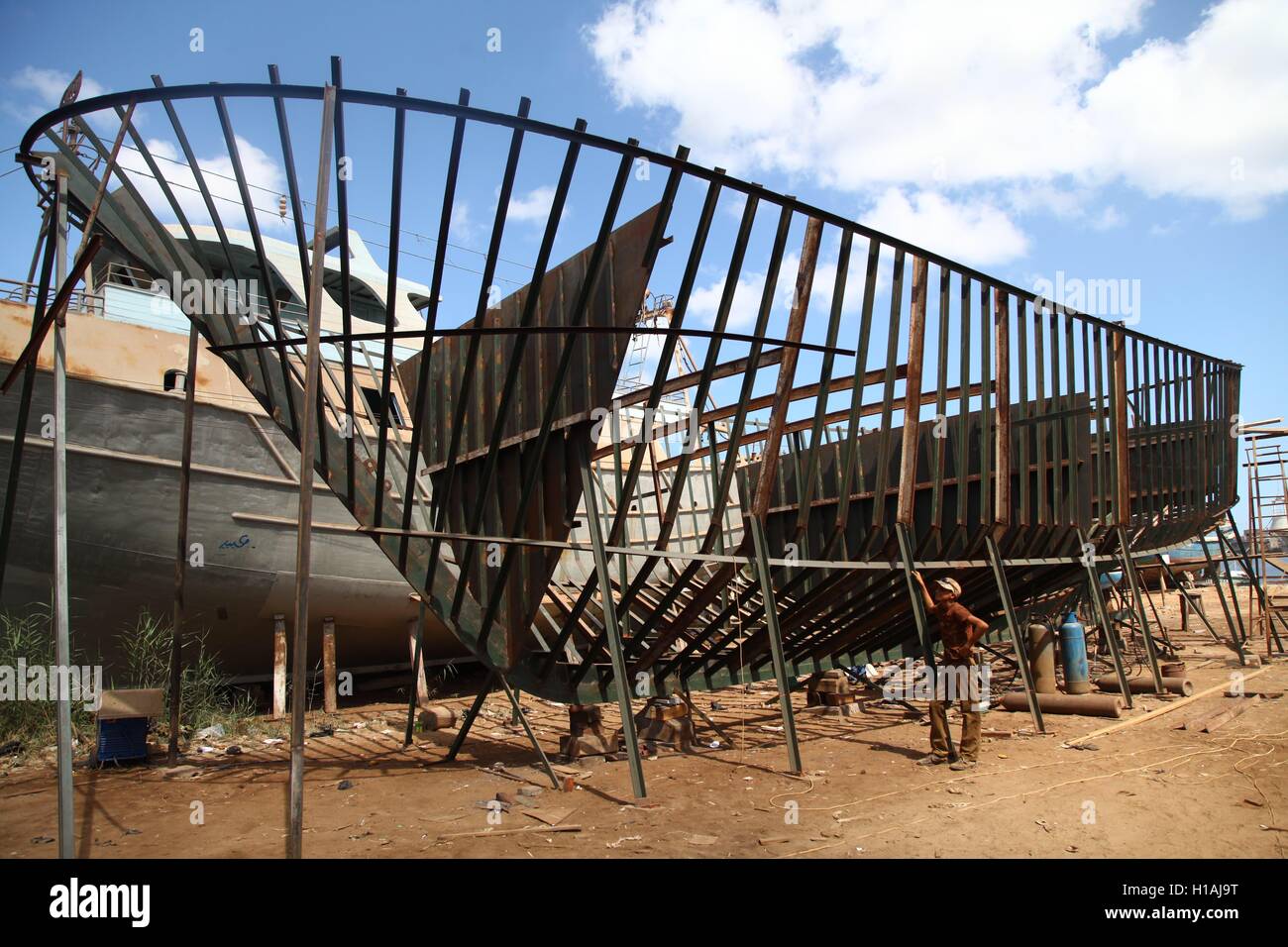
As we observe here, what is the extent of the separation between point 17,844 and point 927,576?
29.2ft

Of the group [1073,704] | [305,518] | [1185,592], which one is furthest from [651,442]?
[1185,592]

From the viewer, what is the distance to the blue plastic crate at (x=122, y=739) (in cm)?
789

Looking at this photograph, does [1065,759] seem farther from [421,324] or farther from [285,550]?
[421,324]

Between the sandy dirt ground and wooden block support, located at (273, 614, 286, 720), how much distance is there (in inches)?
69.3

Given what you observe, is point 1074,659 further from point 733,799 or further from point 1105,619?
point 733,799

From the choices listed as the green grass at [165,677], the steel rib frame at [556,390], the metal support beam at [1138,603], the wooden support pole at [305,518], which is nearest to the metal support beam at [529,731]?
the steel rib frame at [556,390]

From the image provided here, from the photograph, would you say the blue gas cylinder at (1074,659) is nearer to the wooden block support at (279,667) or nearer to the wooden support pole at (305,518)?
the wooden support pole at (305,518)

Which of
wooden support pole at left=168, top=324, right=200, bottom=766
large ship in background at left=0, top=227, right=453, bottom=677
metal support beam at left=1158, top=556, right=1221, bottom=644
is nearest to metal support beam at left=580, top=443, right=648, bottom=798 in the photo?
wooden support pole at left=168, top=324, right=200, bottom=766

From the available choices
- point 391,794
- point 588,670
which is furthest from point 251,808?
point 588,670

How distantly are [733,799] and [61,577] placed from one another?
4.70 m

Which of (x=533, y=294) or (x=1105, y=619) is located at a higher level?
(x=533, y=294)

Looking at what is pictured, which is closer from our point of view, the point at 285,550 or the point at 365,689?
the point at 285,550

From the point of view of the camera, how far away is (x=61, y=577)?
13.9 ft

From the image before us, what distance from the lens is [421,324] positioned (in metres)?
16.9
